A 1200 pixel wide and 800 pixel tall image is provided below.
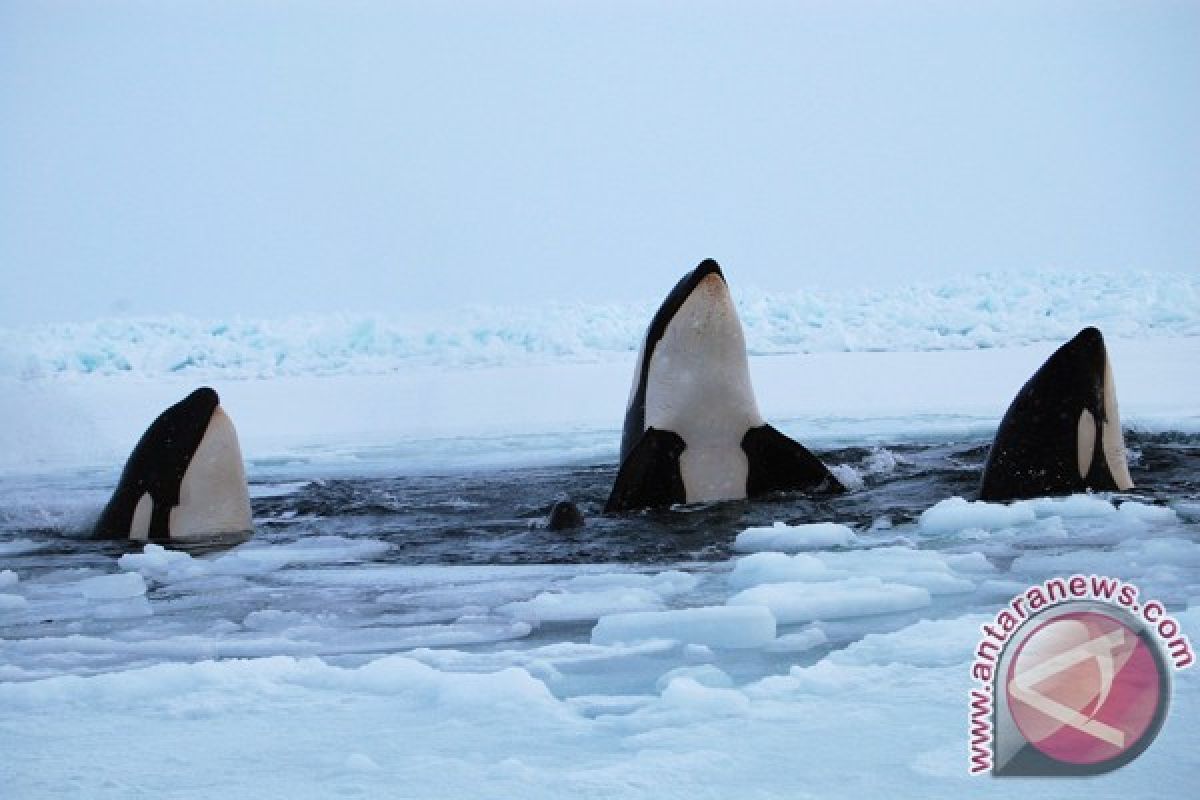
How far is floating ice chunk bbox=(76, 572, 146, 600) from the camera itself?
6613mm

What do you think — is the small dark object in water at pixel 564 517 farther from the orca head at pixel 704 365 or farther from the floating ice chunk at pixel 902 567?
the floating ice chunk at pixel 902 567

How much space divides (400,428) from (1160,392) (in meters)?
8.82

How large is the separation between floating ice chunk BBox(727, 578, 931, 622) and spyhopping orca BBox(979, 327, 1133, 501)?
2515 millimetres

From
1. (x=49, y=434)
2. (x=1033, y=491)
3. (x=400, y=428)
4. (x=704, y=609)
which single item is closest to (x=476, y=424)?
(x=400, y=428)

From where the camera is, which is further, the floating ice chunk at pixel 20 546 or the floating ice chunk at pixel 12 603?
the floating ice chunk at pixel 20 546

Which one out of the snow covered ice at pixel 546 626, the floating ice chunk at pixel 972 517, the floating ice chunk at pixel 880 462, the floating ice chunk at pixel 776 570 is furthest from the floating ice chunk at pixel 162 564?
the floating ice chunk at pixel 880 462

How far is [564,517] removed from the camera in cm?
784

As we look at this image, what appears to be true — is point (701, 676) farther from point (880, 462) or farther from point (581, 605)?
point (880, 462)

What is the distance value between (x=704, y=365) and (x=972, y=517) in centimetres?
227

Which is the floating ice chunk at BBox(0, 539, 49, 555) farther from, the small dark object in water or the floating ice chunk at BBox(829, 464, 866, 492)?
the floating ice chunk at BBox(829, 464, 866, 492)

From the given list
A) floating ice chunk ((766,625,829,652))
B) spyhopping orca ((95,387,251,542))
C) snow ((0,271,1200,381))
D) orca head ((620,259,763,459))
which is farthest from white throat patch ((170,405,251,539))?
snow ((0,271,1200,381))

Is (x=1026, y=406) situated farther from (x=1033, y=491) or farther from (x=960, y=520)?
(x=960, y=520)

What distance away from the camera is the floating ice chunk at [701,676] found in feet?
14.3

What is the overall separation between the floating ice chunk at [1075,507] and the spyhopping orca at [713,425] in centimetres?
173
